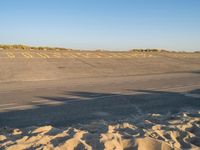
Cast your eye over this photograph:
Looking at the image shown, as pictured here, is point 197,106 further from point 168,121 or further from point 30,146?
point 30,146

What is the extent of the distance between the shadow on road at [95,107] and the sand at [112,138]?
1592 mm

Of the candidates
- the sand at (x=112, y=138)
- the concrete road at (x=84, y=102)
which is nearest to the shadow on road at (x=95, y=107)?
the concrete road at (x=84, y=102)

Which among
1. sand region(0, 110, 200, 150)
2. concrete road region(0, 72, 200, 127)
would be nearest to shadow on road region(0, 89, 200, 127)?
concrete road region(0, 72, 200, 127)

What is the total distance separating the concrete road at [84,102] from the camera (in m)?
11.0

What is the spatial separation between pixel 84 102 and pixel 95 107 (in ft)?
3.57

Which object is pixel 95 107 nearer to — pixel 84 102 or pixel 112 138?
pixel 84 102

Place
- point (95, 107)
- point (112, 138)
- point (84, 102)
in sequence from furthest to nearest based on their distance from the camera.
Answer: point (84, 102), point (95, 107), point (112, 138)

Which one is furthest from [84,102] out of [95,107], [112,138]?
[112,138]

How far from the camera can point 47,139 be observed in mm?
7254

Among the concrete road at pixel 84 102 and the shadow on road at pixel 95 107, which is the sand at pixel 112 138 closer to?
the shadow on road at pixel 95 107

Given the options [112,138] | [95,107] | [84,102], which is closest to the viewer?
[112,138]

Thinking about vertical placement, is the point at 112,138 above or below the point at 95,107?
above

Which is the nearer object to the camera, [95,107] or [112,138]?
[112,138]

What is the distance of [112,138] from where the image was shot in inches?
289
